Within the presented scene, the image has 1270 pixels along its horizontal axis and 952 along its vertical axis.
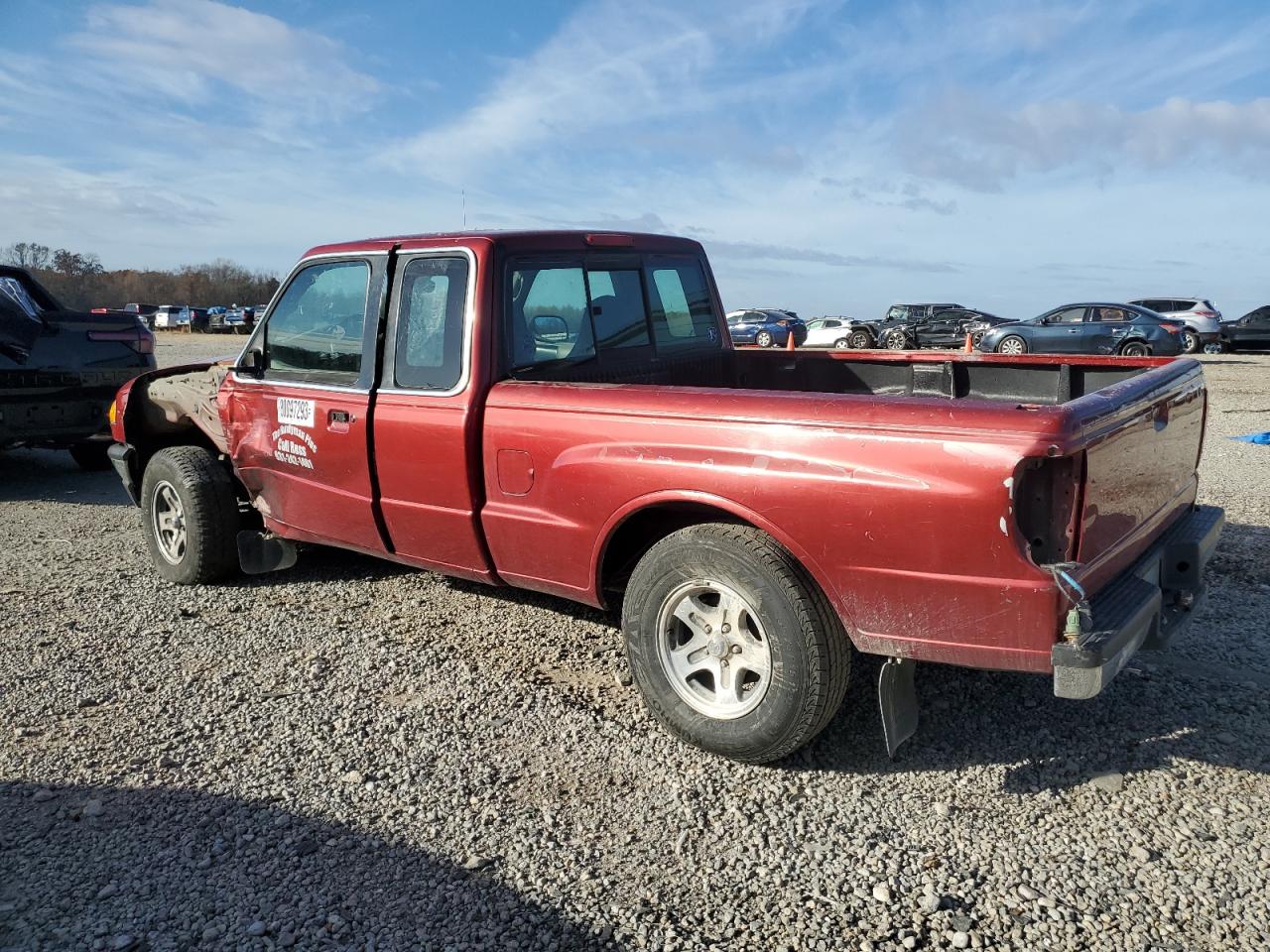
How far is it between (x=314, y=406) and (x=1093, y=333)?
77.8 ft

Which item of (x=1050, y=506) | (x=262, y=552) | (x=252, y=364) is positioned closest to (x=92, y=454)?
(x=262, y=552)

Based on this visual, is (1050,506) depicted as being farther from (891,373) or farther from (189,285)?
(189,285)

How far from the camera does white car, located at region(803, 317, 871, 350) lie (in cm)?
3556

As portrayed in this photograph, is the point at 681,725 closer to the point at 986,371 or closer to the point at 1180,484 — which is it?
the point at 1180,484

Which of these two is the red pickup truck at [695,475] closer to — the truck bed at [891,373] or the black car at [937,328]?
the truck bed at [891,373]

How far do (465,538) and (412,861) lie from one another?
149cm

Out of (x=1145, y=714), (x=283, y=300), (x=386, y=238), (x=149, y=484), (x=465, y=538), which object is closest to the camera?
(x=1145, y=714)

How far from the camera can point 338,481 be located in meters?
4.49

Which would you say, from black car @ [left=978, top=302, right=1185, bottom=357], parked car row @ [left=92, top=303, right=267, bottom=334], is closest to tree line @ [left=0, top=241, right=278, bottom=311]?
parked car row @ [left=92, top=303, right=267, bottom=334]

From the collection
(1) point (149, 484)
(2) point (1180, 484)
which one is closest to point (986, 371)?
(2) point (1180, 484)

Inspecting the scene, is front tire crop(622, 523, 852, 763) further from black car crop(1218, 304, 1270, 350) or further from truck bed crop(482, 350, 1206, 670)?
black car crop(1218, 304, 1270, 350)

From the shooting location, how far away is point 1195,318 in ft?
90.6

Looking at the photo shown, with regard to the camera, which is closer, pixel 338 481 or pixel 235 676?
pixel 235 676

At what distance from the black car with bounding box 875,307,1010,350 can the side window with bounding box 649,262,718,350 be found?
28164 millimetres
